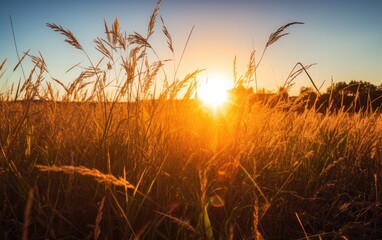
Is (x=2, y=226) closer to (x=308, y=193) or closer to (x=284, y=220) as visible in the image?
(x=284, y=220)

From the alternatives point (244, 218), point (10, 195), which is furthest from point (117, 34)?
point (244, 218)

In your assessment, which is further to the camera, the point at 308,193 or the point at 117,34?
the point at 308,193

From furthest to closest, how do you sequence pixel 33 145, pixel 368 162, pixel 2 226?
pixel 368 162
pixel 33 145
pixel 2 226

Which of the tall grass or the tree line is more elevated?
the tree line

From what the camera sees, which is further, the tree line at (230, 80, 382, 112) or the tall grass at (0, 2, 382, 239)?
the tree line at (230, 80, 382, 112)

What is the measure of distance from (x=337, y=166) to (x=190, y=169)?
1.25 m

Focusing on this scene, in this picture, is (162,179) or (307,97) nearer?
(162,179)

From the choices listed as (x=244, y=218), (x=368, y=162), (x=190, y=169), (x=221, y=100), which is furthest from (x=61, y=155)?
(x=368, y=162)

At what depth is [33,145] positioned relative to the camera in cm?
207

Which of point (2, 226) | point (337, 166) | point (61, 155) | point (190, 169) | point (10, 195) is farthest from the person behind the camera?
point (337, 166)

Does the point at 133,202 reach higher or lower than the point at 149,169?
lower

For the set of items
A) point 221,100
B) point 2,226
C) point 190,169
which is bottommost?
point 2,226

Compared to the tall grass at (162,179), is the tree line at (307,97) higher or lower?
higher

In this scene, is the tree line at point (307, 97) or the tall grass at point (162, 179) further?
the tree line at point (307, 97)
